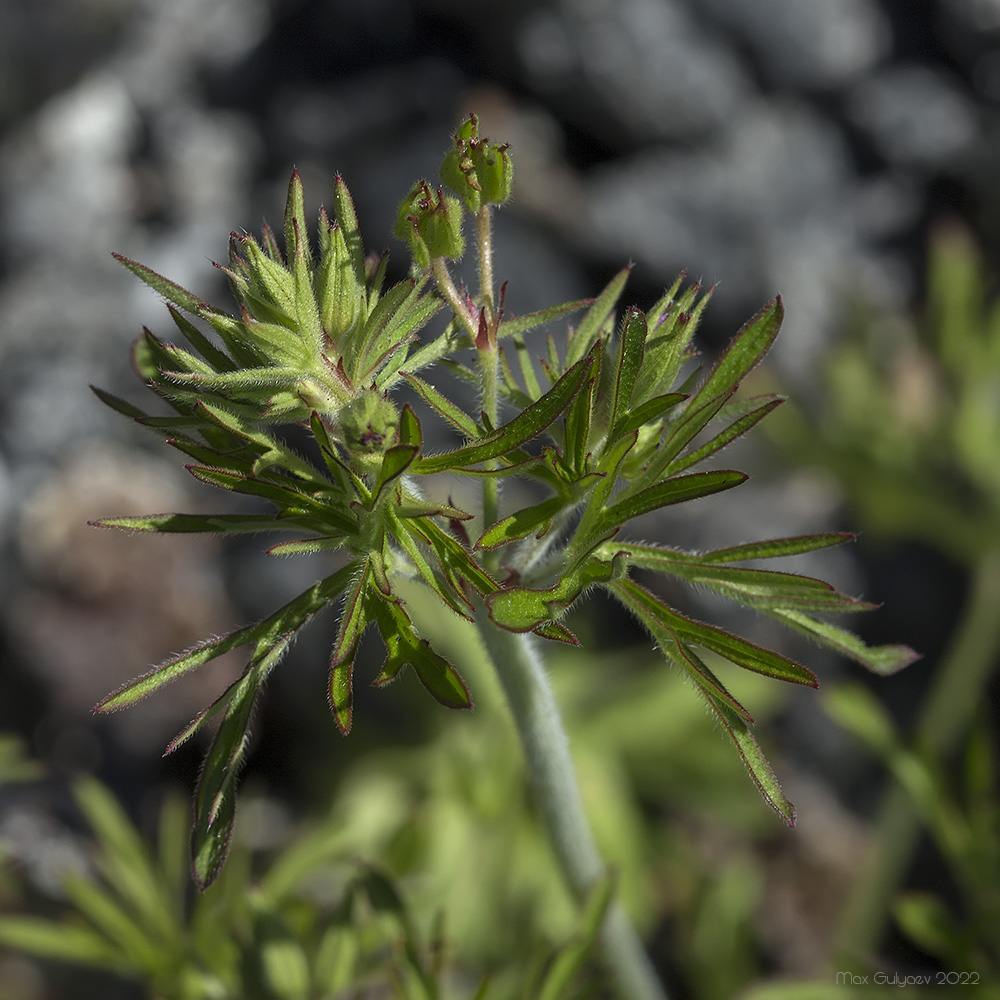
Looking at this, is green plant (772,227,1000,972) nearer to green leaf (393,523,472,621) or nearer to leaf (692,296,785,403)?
leaf (692,296,785,403)

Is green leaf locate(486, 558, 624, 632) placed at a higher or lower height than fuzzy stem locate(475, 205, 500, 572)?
lower

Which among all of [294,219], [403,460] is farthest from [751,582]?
[294,219]

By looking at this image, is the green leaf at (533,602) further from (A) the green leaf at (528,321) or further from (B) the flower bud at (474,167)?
(B) the flower bud at (474,167)

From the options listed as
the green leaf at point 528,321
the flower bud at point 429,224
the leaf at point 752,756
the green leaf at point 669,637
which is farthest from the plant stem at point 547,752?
the flower bud at point 429,224

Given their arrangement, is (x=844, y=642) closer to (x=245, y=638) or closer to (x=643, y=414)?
(x=643, y=414)

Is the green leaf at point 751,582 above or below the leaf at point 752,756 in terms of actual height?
above

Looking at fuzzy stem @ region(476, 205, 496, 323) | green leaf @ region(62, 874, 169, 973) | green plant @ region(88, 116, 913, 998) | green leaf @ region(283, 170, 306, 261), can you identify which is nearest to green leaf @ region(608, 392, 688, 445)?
green plant @ region(88, 116, 913, 998)
